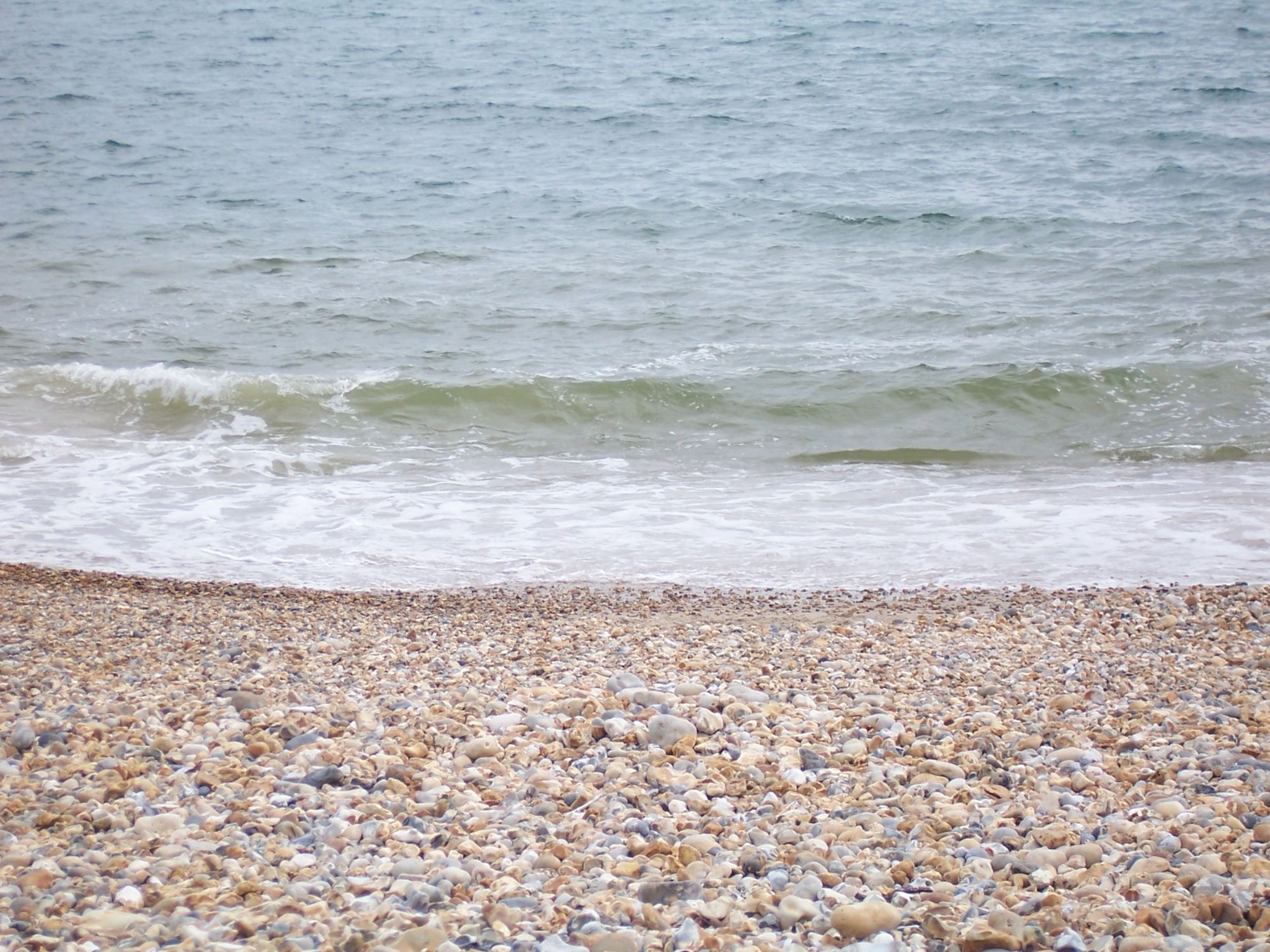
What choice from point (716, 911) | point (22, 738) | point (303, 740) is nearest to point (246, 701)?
point (303, 740)

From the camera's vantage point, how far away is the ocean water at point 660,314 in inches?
265

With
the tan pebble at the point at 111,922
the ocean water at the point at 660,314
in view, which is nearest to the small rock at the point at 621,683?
the tan pebble at the point at 111,922

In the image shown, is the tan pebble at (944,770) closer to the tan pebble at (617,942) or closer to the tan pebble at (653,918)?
the tan pebble at (653,918)

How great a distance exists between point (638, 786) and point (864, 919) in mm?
825

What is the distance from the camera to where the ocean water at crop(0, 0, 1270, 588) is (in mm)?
6719

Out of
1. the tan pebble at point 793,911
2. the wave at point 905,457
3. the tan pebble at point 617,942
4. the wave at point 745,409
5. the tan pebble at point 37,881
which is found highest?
the tan pebble at point 37,881

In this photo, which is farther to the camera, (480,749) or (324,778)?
(480,749)

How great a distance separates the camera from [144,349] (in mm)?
11211

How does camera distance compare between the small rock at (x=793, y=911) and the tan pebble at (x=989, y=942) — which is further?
the small rock at (x=793, y=911)

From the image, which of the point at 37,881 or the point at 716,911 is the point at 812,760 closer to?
the point at 716,911

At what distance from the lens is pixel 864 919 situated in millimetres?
2334

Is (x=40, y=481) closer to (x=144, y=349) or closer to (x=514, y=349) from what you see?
(x=144, y=349)

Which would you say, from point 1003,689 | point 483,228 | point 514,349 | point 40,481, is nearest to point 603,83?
point 483,228

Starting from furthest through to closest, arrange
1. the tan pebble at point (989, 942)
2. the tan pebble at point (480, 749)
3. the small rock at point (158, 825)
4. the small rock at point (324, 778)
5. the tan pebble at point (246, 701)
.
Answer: the tan pebble at point (246, 701) → the tan pebble at point (480, 749) → the small rock at point (324, 778) → the small rock at point (158, 825) → the tan pebble at point (989, 942)
